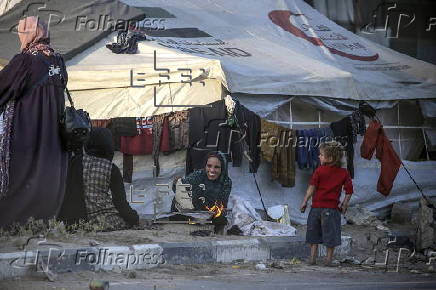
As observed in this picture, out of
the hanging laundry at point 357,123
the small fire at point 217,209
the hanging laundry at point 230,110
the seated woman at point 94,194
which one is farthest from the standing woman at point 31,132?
the hanging laundry at point 357,123

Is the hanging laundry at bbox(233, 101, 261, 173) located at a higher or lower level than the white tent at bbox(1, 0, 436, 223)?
lower

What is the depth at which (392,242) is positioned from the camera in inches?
448

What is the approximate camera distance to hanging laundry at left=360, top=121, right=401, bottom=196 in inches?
512

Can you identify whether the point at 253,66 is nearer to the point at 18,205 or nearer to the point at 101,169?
the point at 101,169

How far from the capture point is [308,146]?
12344 millimetres

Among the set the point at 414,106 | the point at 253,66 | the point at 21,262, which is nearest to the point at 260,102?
the point at 253,66

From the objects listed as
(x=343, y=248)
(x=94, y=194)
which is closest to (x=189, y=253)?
(x=94, y=194)

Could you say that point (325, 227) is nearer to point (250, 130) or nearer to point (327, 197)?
point (327, 197)

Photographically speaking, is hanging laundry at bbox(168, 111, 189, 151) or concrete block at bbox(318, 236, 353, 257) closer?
concrete block at bbox(318, 236, 353, 257)

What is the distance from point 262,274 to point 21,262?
2109mm

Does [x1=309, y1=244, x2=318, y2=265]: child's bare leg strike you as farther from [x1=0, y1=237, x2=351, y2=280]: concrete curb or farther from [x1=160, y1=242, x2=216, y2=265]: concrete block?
[x1=160, y1=242, x2=216, y2=265]: concrete block

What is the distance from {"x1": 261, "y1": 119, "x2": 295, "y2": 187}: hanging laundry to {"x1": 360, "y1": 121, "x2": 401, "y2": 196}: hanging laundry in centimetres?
132

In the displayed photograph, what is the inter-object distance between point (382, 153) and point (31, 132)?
6.03 meters

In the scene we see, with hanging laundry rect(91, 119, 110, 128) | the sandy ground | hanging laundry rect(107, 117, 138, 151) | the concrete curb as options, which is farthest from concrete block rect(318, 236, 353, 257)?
hanging laundry rect(91, 119, 110, 128)
